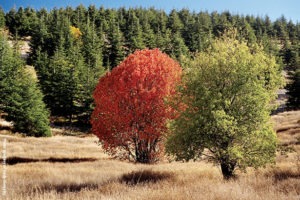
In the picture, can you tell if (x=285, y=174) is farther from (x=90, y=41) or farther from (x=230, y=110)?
(x=90, y=41)

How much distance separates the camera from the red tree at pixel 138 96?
2372 centimetres

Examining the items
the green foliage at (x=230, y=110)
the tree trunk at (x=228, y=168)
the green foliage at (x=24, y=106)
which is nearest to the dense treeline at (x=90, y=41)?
the green foliage at (x=230, y=110)

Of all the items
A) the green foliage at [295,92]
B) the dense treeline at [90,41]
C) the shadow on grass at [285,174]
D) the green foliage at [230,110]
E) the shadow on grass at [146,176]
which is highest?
the dense treeline at [90,41]

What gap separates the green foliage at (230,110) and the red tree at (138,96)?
882 cm

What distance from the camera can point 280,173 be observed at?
545 inches

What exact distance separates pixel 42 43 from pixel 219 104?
96144 millimetres

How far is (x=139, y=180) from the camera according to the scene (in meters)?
15.3

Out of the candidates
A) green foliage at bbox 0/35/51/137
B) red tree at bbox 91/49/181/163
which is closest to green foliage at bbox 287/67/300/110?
green foliage at bbox 0/35/51/137

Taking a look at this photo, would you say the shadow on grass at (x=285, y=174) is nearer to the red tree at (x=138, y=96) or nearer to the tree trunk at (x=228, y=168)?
the tree trunk at (x=228, y=168)

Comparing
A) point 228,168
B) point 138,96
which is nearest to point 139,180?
point 228,168

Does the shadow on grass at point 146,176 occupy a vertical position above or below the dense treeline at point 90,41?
below

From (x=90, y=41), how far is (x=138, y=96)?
85173 mm

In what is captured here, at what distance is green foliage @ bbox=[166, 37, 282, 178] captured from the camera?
13742mm

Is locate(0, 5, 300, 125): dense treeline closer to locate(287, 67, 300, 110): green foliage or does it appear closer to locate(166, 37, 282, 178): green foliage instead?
locate(287, 67, 300, 110): green foliage
